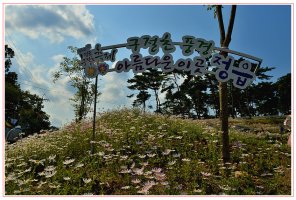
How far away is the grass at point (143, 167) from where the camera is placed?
7.23m

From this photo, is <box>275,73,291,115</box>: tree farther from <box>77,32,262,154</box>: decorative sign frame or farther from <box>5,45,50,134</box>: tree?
<box>77,32,262,154</box>: decorative sign frame

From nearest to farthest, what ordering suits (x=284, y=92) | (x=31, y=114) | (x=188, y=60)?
1. (x=188, y=60)
2. (x=31, y=114)
3. (x=284, y=92)

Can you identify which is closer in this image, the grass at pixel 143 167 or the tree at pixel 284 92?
the grass at pixel 143 167

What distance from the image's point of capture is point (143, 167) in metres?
7.77

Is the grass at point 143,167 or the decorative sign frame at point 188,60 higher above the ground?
the decorative sign frame at point 188,60

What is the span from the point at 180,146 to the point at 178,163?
5.44ft

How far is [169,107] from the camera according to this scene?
43.2 meters

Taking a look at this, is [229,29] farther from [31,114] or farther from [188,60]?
[31,114]

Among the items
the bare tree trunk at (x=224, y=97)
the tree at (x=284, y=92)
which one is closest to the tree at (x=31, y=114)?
the tree at (x=284, y=92)

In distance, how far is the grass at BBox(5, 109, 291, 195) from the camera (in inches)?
285

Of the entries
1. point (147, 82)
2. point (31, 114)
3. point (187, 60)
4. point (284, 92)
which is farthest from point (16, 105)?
point (187, 60)

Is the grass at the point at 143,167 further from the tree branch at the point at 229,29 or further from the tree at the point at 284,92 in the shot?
the tree at the point at 284,92

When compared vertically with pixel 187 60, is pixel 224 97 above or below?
below

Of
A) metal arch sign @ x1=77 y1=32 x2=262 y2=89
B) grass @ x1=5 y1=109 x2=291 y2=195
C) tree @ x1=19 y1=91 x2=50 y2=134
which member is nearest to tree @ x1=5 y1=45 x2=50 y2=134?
tree @ x1=19 y1=91 x2=50 y2=134
